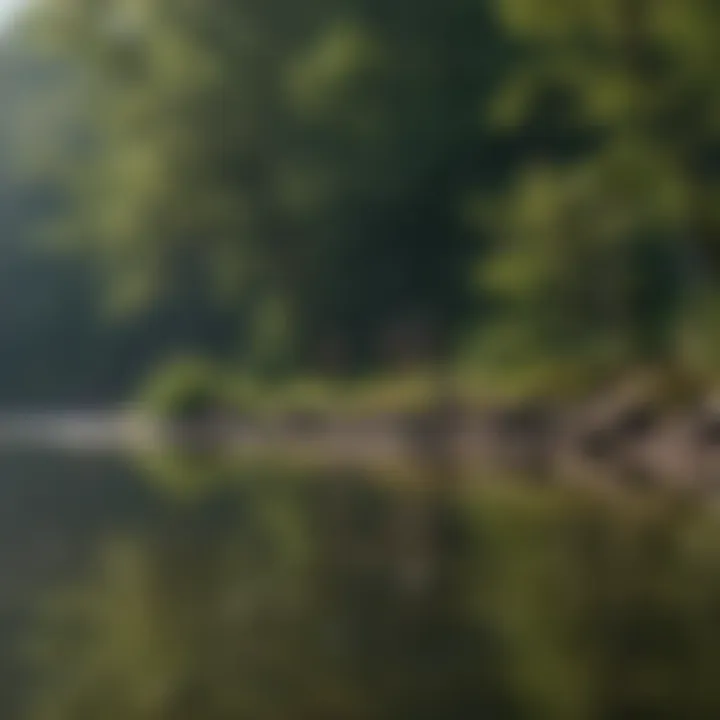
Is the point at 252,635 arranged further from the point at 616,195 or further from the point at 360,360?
Result: the point at 360,360

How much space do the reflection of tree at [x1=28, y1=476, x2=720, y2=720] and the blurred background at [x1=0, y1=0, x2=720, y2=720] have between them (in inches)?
0.6

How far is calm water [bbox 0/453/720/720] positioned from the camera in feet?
8.56

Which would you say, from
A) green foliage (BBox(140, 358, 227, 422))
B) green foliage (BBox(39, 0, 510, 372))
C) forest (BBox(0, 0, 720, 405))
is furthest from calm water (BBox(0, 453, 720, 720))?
green foliage (BBox(39, 0, 510, 372))

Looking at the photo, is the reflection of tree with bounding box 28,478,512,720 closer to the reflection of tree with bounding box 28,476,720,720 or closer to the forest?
the reflection of tree with bounding box 28,476,720,720

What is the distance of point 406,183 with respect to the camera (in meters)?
19.0

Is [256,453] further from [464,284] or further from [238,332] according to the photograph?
[238,332]

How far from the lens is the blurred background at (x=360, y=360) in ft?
10.2

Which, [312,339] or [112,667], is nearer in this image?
[112,667]

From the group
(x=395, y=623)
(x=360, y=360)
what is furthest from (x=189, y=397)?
(x=395, y=623)

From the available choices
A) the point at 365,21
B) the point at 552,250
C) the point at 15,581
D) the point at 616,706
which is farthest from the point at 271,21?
the point at 616,706

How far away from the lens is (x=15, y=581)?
4.12m

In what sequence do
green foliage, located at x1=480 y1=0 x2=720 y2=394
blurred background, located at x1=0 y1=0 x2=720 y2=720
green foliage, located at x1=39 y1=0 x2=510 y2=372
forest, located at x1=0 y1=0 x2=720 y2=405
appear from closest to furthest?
blurred background, located at x1=0 y1=0 x2=720 y2=720, green foliage, located at x1=480 y1=0 x2=720 y2=394, forest, located at x1=0 y1=0 x2=720 y2=405, green foliage, located at x1=39 y1=0 x2=510 y2=372

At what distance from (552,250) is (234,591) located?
9.58 meters

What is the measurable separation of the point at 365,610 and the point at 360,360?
16160mm
